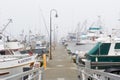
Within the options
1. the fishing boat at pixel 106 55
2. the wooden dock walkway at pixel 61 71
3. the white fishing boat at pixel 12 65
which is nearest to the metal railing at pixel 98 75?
the wooden dock walkway at pixel 61 71

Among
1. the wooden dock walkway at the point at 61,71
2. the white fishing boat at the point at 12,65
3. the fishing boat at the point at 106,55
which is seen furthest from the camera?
the fishing boat at the point at 106,55

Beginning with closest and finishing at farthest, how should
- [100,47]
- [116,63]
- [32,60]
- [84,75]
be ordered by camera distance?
[84,75] → [32,60] → [116,63] → [100,47]

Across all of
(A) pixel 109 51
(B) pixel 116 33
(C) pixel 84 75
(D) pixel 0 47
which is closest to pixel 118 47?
(A) pixel 109 51

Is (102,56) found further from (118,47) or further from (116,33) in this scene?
(116,33)

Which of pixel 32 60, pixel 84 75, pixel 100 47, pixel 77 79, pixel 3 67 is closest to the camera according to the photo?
pixel 84 75

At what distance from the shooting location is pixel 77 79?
19812 millimetres

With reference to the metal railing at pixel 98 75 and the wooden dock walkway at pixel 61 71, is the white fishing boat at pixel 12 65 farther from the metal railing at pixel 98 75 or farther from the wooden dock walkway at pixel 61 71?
the metal railing at pixel 98 75

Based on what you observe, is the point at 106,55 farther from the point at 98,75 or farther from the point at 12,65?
the point at 98,75

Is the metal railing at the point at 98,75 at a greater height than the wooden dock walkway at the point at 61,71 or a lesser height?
greater

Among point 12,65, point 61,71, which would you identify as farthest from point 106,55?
point 12,65

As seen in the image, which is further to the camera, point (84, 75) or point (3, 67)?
point (3, 67)

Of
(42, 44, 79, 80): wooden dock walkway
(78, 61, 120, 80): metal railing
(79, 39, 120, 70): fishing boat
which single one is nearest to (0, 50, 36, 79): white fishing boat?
(42, 44, 79, 80): wooden dock walkway

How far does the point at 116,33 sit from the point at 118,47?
497 centimetres

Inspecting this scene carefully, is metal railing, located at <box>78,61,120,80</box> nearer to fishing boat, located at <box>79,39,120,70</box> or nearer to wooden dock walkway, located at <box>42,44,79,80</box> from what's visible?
wooden dock walkway, located at <box>42,44,79,80</box>
